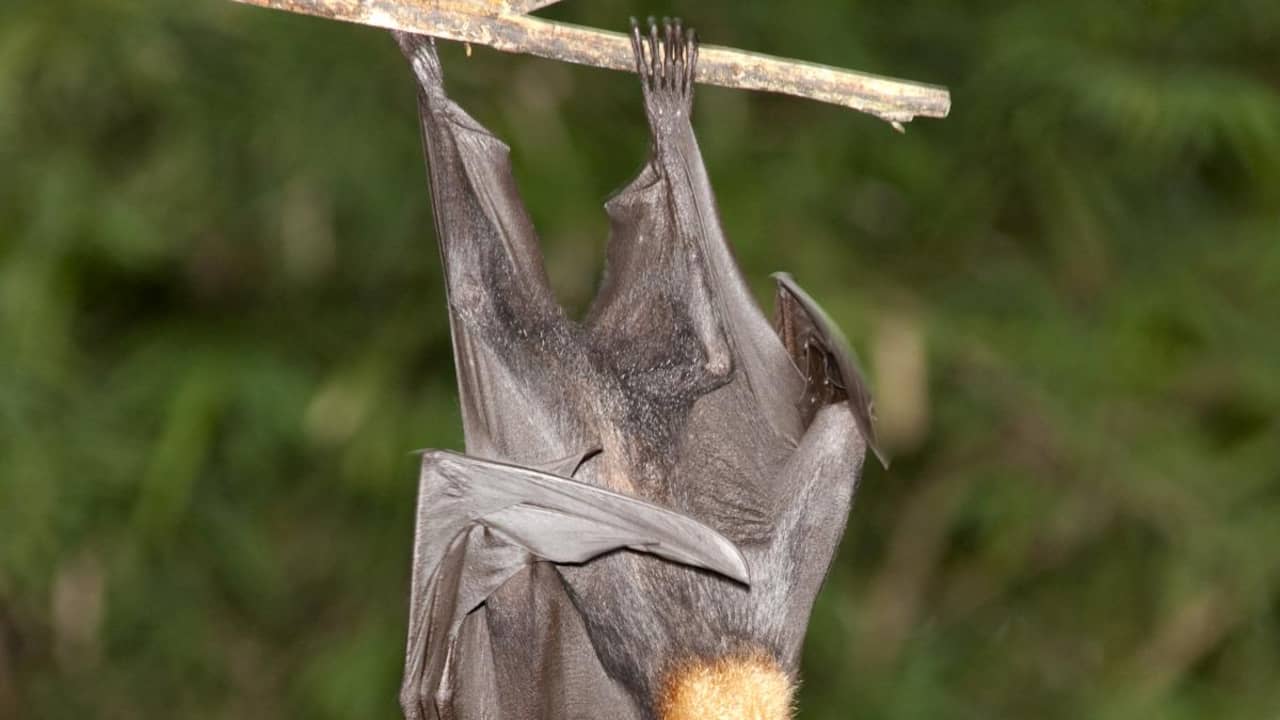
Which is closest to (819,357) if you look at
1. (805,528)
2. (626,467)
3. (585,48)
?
(805,528)

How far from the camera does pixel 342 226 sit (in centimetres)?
507

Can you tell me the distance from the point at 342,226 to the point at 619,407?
2.75 meters

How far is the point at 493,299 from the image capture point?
8.09 feet

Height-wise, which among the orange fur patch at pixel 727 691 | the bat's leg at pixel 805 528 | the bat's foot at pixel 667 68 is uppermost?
the bat's foot at pixel 667 68

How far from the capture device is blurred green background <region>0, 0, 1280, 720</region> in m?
4.58

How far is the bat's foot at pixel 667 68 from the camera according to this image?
2.35 m

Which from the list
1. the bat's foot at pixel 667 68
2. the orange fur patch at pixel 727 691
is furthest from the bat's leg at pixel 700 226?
the orange fur patch at pixel 727 691

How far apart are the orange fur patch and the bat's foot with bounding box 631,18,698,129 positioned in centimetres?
94

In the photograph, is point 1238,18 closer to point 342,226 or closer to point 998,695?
point 998,695

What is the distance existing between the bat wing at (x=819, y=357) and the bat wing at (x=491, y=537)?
1.56 feet

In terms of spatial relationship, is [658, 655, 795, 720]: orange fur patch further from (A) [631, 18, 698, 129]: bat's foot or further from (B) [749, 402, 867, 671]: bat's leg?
(A) [631, 18, 698, 129]: bat's foot

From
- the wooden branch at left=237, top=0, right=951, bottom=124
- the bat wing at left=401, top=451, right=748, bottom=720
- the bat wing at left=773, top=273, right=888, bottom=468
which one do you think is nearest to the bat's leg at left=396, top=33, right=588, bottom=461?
the bat wing at left=401, top=451, right=748, bottom=720

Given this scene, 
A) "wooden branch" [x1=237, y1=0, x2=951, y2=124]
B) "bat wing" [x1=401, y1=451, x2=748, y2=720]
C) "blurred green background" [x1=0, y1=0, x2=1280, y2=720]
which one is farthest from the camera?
"blurred green background" [x1=0, y1=0, x2=1280, y2=720]

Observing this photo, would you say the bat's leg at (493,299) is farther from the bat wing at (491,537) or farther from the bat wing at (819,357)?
the bat wing at (819,357)
